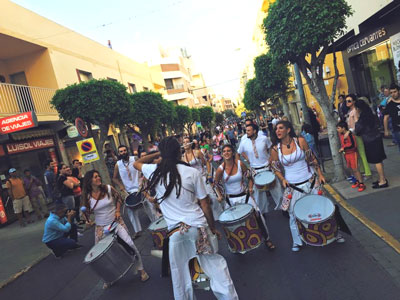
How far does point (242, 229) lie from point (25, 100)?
12023 millimetres

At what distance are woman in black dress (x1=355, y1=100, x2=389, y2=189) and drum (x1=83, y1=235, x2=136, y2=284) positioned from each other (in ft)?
15.5

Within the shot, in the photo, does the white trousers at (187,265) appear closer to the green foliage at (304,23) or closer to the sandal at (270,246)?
the sandal at (270,246)

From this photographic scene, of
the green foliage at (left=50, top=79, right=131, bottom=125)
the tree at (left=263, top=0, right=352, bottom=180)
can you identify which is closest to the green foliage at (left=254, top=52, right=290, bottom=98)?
the green foliage at (left=50, top=79, right=131, bottom=125)

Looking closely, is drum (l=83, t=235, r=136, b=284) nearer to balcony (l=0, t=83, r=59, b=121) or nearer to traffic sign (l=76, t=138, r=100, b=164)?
traffic sign (l=76, t=138, r=100, b=164)

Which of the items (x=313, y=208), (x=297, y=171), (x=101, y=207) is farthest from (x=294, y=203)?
(x=101, y=207)

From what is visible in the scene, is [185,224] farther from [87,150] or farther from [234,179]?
[87,150]

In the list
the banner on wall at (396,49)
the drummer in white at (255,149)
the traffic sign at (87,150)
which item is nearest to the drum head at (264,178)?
the drummer in white at (255,149)

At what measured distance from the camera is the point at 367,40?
11594 millimetres

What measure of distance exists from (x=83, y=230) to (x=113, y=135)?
13367 millimetres

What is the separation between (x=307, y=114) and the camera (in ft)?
35.3

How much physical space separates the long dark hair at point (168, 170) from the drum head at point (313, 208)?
1652 millimetres

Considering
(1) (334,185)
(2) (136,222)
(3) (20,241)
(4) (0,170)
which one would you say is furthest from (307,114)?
(4) (0,170)

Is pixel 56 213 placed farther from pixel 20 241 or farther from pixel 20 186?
pixel 20 186

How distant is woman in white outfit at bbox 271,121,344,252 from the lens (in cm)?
424
